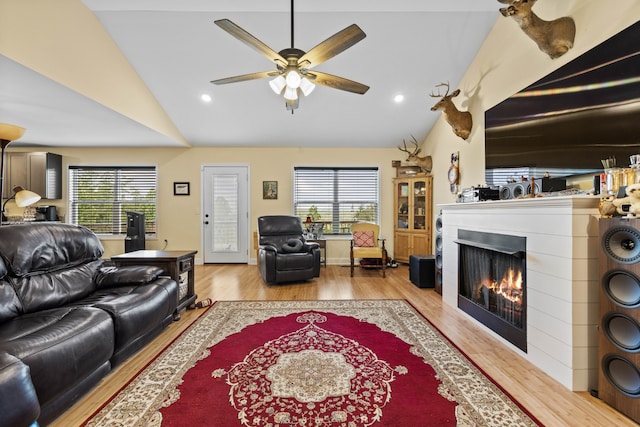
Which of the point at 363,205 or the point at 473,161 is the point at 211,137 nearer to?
the point at 363,205

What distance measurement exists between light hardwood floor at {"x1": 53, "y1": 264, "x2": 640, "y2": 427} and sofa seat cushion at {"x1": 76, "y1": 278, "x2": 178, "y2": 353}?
23 cm

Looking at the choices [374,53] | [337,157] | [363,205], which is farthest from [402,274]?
[374,53]

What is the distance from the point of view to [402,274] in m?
4.89

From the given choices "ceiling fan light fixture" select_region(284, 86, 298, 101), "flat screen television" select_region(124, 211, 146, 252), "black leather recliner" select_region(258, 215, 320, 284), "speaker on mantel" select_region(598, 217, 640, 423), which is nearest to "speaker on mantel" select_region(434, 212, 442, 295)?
"black leather recliner" select_region(258, 215, 320, 284)

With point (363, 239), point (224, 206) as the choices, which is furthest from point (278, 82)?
point (224, 206)

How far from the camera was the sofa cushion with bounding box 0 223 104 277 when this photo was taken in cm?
194

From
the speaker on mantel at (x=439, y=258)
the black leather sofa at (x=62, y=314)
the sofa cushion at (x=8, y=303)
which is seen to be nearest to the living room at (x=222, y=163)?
the speaker on mantel at (x=439, y=258)

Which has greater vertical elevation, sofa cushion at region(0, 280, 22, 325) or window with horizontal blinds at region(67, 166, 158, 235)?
window with horizontal blinds at region(67, 166, 158, 235)

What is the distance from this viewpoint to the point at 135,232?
17.8 feet

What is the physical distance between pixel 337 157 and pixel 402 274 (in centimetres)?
270

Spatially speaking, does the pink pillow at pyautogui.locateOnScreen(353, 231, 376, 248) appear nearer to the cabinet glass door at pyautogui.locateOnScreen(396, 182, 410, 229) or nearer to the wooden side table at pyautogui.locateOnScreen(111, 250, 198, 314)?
the cabinet glass door at pyautogui.locateOnScreen(396, 182, 410, 229)

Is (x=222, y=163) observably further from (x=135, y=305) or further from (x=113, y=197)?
(x=135, y=305)

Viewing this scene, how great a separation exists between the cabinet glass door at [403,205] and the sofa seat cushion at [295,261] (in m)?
2.33

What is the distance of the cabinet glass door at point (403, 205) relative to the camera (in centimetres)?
564
